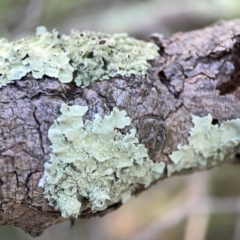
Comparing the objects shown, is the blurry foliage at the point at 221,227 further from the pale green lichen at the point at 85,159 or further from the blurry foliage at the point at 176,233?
the pale green lichen at the point at 85,159

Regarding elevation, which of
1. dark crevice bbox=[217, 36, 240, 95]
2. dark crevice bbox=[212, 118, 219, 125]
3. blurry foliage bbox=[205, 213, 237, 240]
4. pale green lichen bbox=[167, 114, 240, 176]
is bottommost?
blurry foliage bbox=[205, 213, 237, 240]

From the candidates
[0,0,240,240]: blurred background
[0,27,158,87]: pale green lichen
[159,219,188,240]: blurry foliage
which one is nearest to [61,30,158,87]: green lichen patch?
[0,27,158,87]: pale green lichen

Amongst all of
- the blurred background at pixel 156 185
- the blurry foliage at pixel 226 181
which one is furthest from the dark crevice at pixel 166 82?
the blurry foliage at pixel 226 181

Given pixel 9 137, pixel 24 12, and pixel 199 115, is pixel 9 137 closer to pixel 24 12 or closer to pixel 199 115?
pixel 199 115

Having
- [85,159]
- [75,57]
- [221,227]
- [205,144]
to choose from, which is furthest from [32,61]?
[221,227]

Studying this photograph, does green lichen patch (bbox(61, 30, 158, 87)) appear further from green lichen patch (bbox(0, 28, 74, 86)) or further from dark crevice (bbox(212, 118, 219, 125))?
dark crevice (bbox(212, 118, 219, 125))
